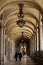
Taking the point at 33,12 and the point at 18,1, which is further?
the point at 33,12

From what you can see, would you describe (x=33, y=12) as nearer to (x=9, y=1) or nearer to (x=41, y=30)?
(x=41, y=30)

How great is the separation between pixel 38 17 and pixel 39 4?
597cm

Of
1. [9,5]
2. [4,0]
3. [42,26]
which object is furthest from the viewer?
[42,26]

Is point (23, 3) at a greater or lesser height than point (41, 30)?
greater

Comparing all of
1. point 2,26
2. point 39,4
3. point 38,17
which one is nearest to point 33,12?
point 38,17

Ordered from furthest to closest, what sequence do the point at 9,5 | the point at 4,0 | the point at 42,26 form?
the point at 42,26 → the point at 9,5 → the point at 4,0

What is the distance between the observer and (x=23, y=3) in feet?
75.9

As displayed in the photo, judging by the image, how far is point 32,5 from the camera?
23.1 meters

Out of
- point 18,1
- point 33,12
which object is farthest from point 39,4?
point 33,12

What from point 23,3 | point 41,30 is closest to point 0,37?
point 41,30

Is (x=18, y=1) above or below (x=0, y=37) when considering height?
above

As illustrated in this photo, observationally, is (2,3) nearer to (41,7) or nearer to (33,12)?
(41,7)

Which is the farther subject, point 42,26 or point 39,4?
point 42,26

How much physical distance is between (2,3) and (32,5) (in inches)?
104
